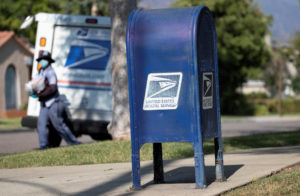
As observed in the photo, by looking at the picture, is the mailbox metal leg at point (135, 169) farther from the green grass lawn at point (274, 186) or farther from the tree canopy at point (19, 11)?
the tree canopy at point (19, 11)

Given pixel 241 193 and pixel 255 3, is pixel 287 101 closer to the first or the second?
pixel 255 3

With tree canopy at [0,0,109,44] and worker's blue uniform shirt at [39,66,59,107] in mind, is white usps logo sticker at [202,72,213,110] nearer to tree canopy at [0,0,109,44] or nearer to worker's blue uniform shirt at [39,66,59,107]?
worker's blue uniform shirt at [39,66,59,107]

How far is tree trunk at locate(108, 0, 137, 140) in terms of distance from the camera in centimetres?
1322

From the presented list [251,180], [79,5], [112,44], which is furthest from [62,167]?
[79,5]

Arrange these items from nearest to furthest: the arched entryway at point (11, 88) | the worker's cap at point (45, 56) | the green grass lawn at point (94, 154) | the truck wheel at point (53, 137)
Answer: the green grass lawn at point (94, 154)
the worker's cap at point (45, 56)
the truck wheel at point (53, 137)
the arched entryway at point (11, 88)

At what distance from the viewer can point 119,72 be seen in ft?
43.8

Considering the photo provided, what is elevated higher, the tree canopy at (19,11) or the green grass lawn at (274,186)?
the tree canopy at (19,11)

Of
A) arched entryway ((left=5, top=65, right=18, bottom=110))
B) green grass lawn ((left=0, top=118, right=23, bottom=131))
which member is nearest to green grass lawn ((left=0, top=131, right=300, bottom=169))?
green grass lawn ((left=0, top=118, right=23, bottom=131))

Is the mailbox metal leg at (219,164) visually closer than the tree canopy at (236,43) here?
Yes

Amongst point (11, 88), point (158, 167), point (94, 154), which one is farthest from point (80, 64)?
point (11, 88)

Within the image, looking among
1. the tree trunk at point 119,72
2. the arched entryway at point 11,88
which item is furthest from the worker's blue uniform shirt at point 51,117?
the arched entryway at point 11,88

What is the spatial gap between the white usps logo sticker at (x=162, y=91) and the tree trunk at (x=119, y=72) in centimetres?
599

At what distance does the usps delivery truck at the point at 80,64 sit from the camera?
1445cm

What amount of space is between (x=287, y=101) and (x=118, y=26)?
148 feet
